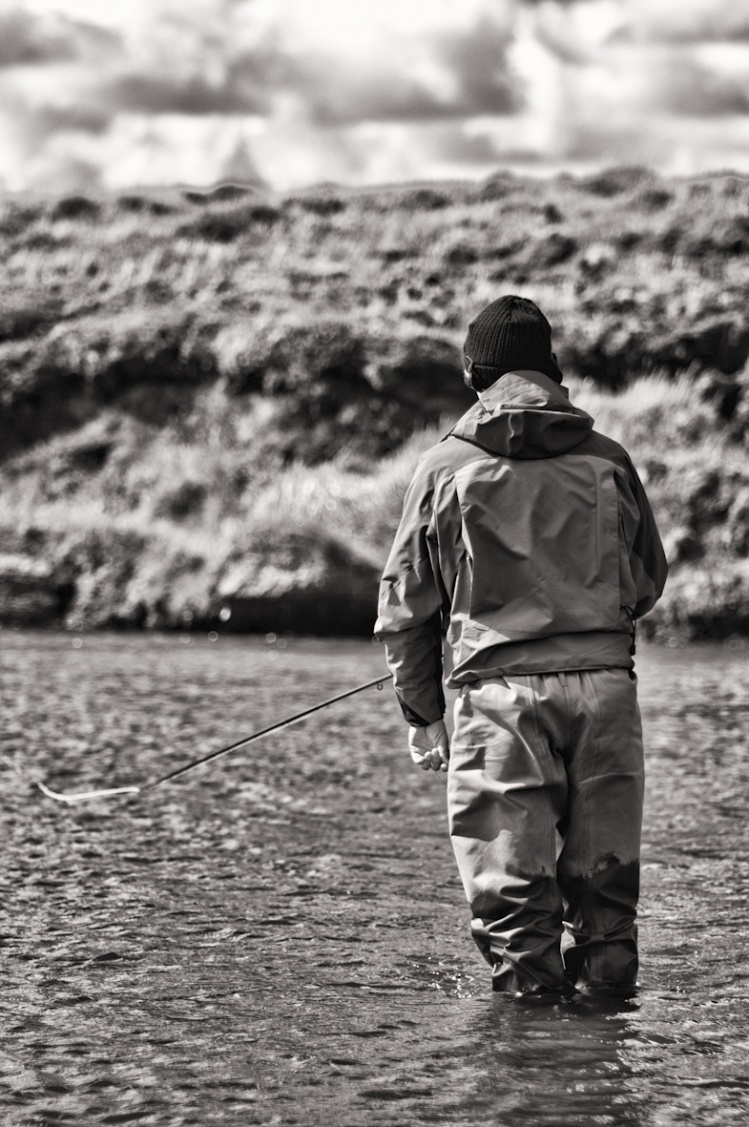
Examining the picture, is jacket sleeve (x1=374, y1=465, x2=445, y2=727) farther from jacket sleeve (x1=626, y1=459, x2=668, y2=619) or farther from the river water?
the river water

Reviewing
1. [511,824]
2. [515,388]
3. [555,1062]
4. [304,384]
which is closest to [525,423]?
[515,388]

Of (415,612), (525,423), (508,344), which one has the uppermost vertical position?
(508,344)

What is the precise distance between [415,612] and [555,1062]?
47.0 inches

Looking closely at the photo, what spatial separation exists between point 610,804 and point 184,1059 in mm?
1275

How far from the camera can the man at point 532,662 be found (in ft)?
12.9

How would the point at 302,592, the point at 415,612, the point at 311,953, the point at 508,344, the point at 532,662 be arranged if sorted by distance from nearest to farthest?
the point at 532,662 → the point at 415,612 → the point at 508,344 → the point at 311,953 → the point at 302,592

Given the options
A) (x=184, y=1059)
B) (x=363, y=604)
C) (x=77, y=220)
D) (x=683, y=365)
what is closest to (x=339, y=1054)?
(x=184, y=1059)

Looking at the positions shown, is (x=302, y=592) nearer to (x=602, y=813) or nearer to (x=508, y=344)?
(x=508, y=344)

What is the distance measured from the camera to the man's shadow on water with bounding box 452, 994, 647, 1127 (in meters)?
3.36

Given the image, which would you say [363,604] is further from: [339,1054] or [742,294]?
[339,1054]

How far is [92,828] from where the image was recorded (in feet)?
22.4

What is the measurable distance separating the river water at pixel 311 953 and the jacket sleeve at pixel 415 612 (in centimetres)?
88

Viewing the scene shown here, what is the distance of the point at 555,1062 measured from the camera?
3.65 m

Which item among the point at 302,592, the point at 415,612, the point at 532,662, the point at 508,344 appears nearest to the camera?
the point at 532,662
